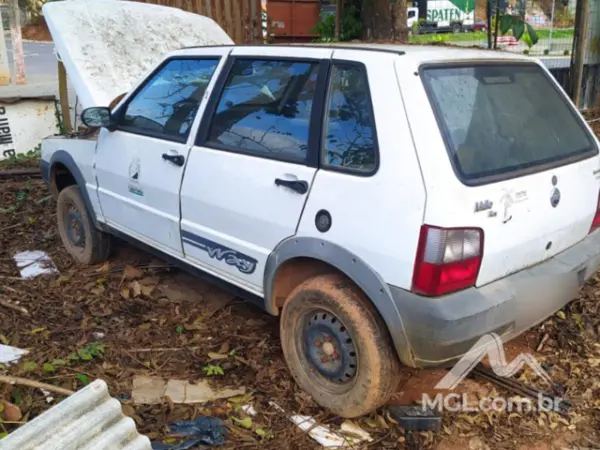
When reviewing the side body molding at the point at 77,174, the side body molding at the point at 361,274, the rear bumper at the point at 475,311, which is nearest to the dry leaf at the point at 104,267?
the side body molding at the point at 77,174

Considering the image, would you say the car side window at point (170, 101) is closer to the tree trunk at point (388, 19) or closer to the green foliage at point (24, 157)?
the tree trunk at point (388, 19)

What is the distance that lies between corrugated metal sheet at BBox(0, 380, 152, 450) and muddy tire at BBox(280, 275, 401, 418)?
103cm

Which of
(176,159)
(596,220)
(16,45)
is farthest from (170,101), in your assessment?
(16,45)

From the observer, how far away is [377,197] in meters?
2.62

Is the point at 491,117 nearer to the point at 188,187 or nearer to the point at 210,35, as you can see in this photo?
the point at 188,187

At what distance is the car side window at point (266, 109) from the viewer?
3041mm

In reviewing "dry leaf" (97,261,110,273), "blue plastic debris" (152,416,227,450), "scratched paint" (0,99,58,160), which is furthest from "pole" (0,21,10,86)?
"blue plastic debris" (152,416,227,450)

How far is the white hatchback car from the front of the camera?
Result: 2.54 metres

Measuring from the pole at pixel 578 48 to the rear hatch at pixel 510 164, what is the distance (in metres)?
5.11

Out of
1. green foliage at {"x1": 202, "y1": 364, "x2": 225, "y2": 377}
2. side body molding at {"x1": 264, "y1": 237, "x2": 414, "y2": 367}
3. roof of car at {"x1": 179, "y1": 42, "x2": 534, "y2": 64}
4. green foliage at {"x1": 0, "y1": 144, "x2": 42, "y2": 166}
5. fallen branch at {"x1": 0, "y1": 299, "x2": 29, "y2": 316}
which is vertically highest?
roof of car at {"x1": 179, "y1": 42, "x2": 534, "y2": 64}

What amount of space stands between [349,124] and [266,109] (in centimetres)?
62

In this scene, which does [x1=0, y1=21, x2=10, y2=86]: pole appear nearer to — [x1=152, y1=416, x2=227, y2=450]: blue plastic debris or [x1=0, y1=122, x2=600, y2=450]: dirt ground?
[x1=0, y1=122, x2=600, y2=450]: dirt ground

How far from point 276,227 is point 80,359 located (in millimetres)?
1479

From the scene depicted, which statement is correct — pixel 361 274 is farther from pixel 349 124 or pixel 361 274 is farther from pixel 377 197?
pixel 349 124
